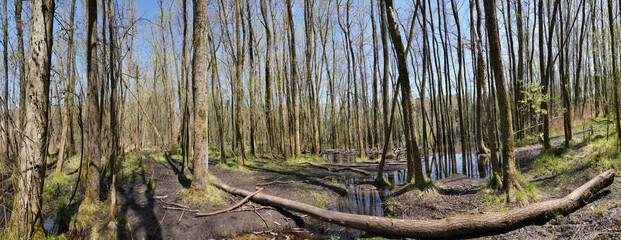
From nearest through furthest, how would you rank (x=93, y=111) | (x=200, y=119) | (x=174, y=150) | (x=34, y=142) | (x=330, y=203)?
(x=34, y=142) < (x=93, y=111) < (x=200, y=119) < (x=330, y=203) < (x=174, y=150)

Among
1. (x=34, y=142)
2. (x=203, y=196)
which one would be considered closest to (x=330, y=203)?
(x=203, y=196)

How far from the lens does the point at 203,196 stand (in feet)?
20.2

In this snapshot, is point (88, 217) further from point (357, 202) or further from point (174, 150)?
point (174, 150)

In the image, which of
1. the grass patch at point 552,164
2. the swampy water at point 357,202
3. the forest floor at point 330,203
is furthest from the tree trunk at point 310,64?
the grass patch at point 552,164

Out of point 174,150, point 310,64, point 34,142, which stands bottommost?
point 174,150

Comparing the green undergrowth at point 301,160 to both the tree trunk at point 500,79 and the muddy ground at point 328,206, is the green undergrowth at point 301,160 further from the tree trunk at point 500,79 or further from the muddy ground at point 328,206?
the tree trunk at point 500,79

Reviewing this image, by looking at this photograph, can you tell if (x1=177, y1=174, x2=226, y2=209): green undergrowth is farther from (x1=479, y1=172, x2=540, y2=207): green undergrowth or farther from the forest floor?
(x1=479, y1=172, x2=540, y2=207): green undergrowth

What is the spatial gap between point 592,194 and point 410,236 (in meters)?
2.94

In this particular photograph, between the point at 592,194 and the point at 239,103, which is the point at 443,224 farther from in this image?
the point at 239,103

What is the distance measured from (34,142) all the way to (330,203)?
5.49 m

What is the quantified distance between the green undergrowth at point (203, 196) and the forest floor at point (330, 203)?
0.07 ft

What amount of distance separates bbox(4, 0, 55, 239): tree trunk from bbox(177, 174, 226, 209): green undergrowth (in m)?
2.40

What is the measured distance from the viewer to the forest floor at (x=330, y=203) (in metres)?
4.07

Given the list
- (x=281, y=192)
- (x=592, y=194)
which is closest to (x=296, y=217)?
(x=281, y=192)
